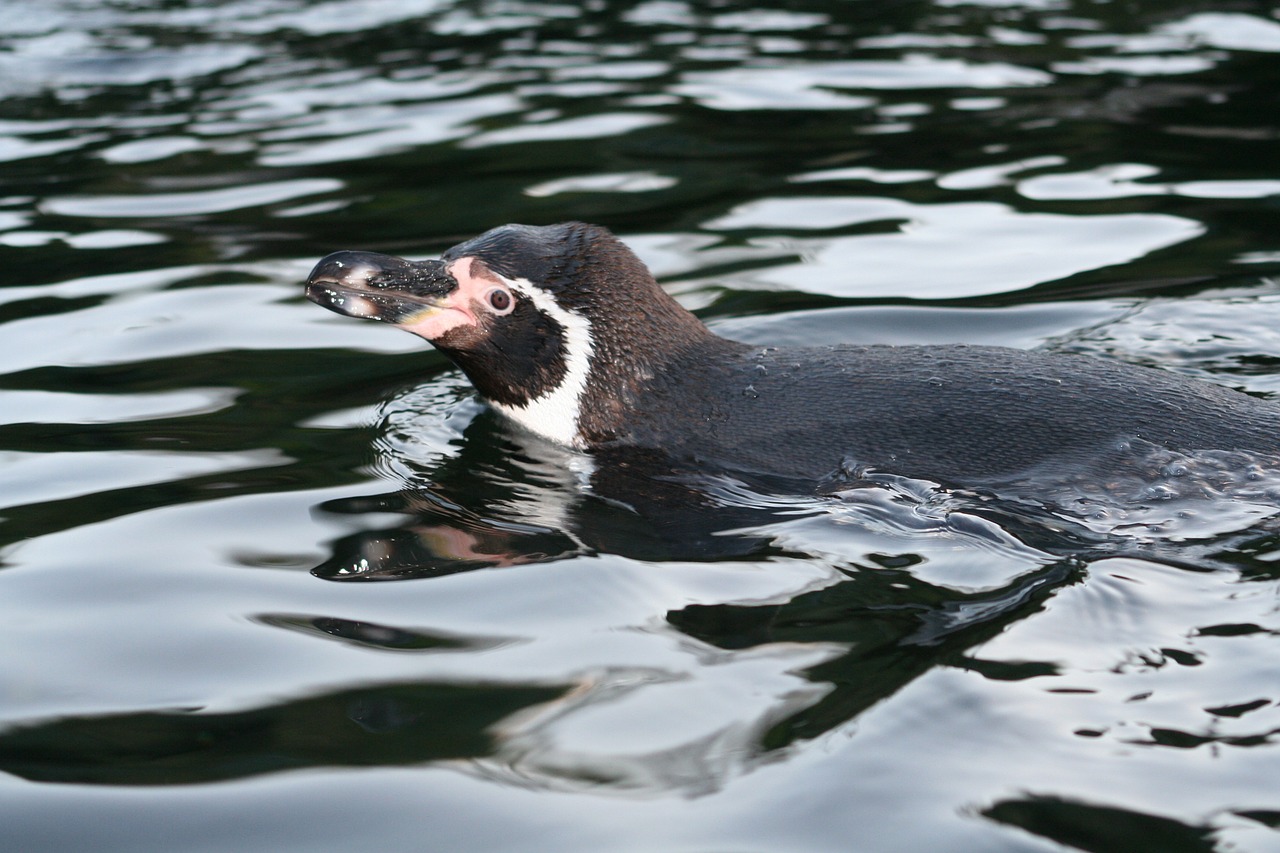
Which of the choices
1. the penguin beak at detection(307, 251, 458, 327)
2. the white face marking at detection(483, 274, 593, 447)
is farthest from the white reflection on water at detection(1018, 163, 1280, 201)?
the penguin beak at detection(307, 251, 458, 327)

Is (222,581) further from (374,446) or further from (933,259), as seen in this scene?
(933,259)

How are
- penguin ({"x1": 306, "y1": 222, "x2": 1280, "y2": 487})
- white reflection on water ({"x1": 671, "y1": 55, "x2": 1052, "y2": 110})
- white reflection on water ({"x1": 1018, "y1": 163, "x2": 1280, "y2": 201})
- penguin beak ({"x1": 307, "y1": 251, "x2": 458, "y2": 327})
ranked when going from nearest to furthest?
penguin ({"x1": 306, "y1": 222, "x2": 1280, "y2": 487}), penguin beak ({"x1": 307, "y1": 251, "x2": 458, "y2": 327}), white reflection on water ({"x1": 1018, "y1": 163, "x2": 1280, "y2": 201}), white reflection on water ({"x1": 671, "y1": 55, "x2": 1052, "y2": 110})

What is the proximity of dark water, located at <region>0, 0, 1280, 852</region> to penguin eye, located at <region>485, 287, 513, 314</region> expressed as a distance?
57cm

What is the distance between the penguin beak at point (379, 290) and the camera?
18.0 ft

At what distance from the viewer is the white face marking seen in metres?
5.52

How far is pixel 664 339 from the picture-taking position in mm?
5578

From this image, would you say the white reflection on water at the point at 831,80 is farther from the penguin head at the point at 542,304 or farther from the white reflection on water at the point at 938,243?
the penguin head at the point at 542,304

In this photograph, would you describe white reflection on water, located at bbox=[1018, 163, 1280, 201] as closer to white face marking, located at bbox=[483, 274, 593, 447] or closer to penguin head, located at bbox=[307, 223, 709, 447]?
penguin head, located at bbox=[307, 223, 709, 447]

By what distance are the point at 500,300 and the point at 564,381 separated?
403 mm

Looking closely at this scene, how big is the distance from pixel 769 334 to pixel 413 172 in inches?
141

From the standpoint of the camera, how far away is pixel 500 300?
5.54m

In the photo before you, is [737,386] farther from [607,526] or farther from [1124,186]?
[1124,186]

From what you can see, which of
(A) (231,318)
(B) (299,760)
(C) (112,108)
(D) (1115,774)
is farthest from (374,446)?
(C) (112,108)

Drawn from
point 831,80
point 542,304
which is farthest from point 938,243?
point 831,80
